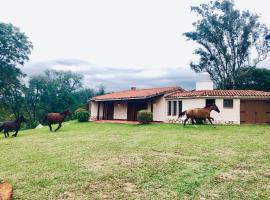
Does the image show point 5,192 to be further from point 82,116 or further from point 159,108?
point 82,116

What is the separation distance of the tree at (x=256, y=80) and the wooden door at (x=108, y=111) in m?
19.0

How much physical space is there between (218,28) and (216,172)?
114 feet

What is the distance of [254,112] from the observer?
26.3m

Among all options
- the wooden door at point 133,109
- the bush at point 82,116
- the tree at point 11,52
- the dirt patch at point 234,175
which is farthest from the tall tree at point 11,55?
the dirt patch at point 234,175

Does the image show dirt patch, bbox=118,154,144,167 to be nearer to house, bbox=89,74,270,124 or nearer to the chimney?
house, bbox=89,74,270,124

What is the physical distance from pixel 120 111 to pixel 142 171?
27296 mm

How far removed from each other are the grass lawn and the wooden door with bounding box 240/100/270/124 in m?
13.1

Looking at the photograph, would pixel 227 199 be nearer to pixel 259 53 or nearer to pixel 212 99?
pixel 212 99

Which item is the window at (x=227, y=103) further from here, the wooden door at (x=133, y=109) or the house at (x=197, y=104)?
the wooden door at (x=133, y=109)

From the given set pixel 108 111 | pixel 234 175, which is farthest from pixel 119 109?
pixel 234 175

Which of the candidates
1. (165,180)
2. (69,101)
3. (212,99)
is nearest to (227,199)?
(165,180)

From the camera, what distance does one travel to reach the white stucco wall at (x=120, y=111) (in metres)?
35.6

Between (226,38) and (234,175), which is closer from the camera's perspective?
(234,175)

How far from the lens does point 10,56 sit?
3697 cm
